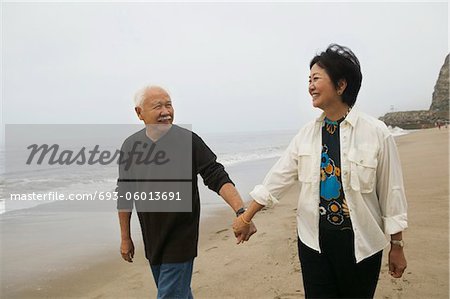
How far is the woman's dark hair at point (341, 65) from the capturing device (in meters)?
1.99

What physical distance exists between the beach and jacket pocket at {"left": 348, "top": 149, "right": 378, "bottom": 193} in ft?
6.20

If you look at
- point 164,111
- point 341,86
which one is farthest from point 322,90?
point 164,111

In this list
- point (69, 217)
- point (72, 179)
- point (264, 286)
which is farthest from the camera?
point (72, 179)

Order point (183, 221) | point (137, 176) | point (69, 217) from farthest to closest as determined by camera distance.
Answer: point (69, 217), point (137, 176), point (183, 221)

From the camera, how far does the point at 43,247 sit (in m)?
6.05

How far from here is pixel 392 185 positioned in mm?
1901

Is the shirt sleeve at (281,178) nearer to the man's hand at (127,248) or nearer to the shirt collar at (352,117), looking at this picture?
the shirt collar at (352,117)

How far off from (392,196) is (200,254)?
3684 mm

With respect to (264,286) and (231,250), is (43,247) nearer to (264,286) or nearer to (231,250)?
(231,250)

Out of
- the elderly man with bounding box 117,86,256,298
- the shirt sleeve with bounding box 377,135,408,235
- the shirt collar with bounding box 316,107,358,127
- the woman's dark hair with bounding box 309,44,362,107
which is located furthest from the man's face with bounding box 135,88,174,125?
the shirt sleeve with bounding box 377,135,408,235

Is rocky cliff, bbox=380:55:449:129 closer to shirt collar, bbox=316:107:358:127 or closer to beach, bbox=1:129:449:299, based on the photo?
beach, bbox=1:129:449:299

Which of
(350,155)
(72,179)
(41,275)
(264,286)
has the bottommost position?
(72,179)

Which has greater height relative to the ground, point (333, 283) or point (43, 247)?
point (333, 283)

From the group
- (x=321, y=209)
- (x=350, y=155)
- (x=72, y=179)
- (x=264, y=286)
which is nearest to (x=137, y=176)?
(x=321, y=209)
